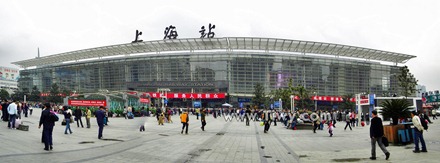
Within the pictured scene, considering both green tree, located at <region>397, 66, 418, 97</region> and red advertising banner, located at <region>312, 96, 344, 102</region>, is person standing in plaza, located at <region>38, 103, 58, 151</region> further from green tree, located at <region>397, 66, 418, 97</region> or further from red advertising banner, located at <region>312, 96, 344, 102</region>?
red advertising banner, located at <region>312, 96, 344, 102</region>

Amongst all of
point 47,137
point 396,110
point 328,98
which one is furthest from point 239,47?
point 47,137

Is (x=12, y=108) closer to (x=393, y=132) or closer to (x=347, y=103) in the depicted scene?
(x=393, y=132)

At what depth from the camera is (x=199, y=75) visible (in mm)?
91188

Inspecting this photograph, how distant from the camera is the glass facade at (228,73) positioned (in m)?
90.6

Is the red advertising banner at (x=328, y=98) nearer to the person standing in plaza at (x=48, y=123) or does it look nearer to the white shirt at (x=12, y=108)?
the white shirt at (x=12, y=108)

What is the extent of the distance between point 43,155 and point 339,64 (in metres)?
95.8

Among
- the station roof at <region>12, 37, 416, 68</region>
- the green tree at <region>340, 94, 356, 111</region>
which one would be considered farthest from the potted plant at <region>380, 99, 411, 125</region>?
the green tree at <region>340, 94, 356, 111</region>

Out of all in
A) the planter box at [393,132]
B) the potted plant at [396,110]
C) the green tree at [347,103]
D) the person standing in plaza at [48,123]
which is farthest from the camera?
the green tree at [347,103]

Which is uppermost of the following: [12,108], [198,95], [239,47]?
[239,47]

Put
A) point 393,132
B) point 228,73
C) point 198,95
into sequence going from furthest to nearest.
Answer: point 228,73, point 198,95, point 393,132

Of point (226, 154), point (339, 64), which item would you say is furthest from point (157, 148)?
point (339, 64)

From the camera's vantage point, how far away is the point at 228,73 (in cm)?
9000

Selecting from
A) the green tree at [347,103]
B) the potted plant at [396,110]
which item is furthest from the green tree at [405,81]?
the potted plant at [396,110]

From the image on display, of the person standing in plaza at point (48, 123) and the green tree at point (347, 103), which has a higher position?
the person standing in plaza at point (48, 123)
